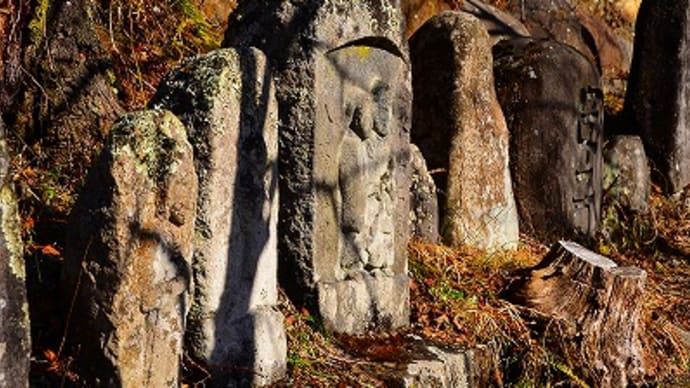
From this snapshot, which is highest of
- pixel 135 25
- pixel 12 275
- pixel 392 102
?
pixel 135 25

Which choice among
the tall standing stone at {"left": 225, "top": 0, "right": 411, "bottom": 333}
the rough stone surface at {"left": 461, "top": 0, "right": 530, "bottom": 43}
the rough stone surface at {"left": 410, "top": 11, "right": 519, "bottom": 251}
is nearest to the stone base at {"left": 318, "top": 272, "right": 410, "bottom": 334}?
the tall standing stone at {"left": 225, "top": 0, "right": 411, "bottom": 333}

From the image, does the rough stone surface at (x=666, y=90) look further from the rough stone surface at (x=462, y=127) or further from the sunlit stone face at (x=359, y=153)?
the sunlit stone face at (x=359, y=153)

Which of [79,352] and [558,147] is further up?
[558,147]

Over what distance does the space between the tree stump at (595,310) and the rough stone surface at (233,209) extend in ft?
6.59

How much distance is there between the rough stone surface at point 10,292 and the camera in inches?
133

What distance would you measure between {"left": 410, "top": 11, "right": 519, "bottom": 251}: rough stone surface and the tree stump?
120 centimetres

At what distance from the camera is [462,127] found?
24.6 feet

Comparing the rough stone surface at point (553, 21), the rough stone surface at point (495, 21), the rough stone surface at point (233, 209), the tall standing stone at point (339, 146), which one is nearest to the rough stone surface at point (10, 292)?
the rough stone surface at point (233, 209)

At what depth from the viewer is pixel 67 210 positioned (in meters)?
5.58

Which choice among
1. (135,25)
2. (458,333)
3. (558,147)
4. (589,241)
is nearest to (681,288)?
(589,241)

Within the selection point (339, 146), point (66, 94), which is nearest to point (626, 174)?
point (339, 146)

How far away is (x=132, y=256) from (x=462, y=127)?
3854mm

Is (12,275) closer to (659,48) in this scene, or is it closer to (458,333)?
(458,333)

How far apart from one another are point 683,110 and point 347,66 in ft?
18.5
